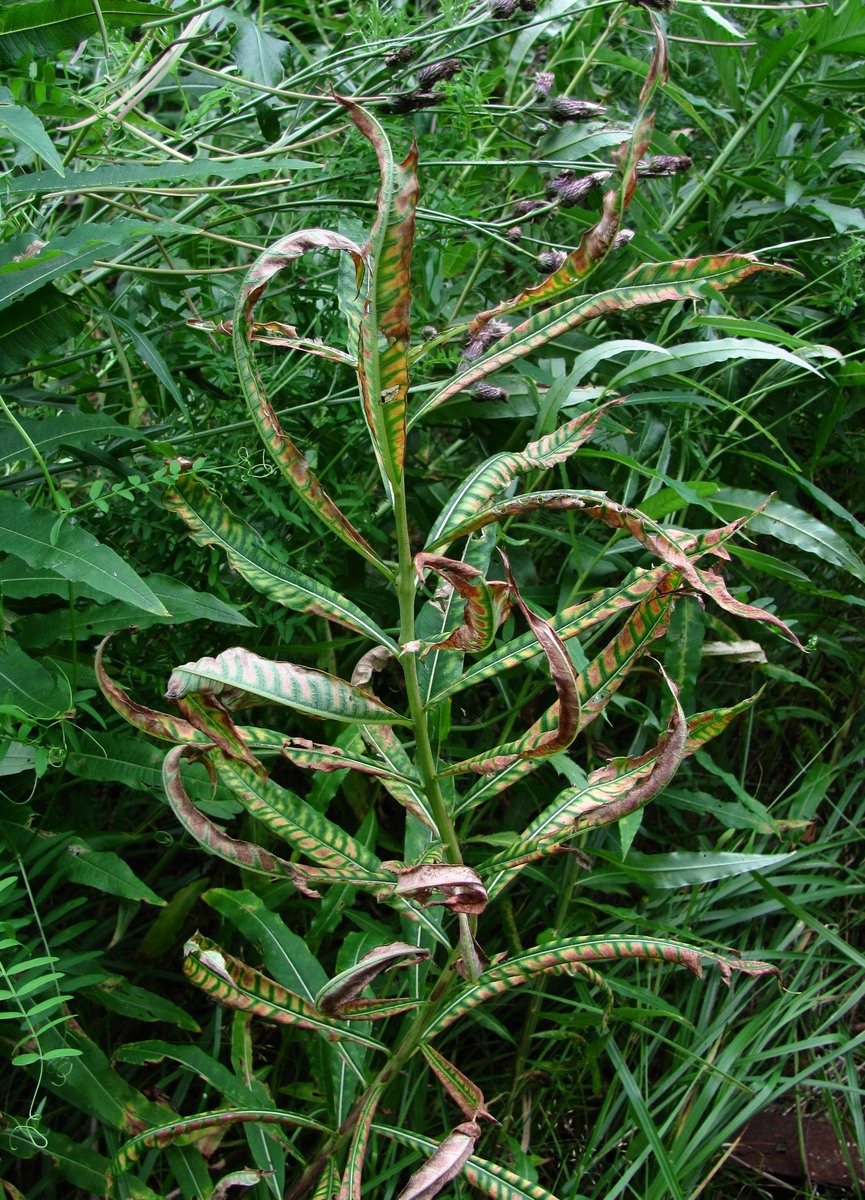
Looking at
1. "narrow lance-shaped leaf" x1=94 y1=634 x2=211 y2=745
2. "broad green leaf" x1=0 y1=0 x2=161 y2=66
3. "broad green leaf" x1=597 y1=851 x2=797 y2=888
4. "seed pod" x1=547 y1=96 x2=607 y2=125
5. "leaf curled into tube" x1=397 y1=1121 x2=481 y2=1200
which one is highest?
"broad green leaf" x1=0 y1=0 x2=161 y2=66

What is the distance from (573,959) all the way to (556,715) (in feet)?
0.61

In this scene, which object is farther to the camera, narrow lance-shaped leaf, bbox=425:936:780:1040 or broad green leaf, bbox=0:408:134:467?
broad green leaf, bbox=0:408:134:467

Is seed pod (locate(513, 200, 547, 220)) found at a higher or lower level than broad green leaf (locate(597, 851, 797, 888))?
higher

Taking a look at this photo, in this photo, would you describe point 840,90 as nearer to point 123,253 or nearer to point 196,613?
point 123,253

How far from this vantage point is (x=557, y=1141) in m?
1.05

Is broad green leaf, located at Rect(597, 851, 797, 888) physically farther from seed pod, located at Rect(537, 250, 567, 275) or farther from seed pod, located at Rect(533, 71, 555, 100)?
seed pod, located at Rect(533, 71, 555, 100)

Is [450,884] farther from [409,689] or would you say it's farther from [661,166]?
[661,166]

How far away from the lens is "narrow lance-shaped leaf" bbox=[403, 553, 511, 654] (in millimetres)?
555

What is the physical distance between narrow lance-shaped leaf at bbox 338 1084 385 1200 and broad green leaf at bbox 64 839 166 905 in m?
0.23

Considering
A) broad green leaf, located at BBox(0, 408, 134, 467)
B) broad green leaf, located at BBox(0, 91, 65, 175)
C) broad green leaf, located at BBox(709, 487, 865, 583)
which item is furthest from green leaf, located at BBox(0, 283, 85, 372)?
broad green leaf, located at BBox(709, 487, 865, 583)

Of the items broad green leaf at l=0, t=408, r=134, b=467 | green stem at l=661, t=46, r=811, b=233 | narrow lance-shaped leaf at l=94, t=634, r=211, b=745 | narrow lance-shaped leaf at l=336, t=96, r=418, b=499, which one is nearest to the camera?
narrow lance-shaped leaf at l=336, t=96, r=418, b=499

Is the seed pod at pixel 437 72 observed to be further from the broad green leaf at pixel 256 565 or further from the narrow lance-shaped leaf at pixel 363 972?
the narrow lance-shaped leaf at pixel 363 972

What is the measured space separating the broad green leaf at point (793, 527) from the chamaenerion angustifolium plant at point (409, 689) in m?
0.30

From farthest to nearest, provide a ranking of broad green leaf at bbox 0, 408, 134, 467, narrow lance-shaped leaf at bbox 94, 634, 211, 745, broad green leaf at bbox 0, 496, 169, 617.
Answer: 1. broad green leaf at bbox 0, 408, 134, 467
2. broad green leaf at bbox 0, 496, 169, 617
3. narrow lance-shaped leaf at bbox 94, 634, 211, 745
